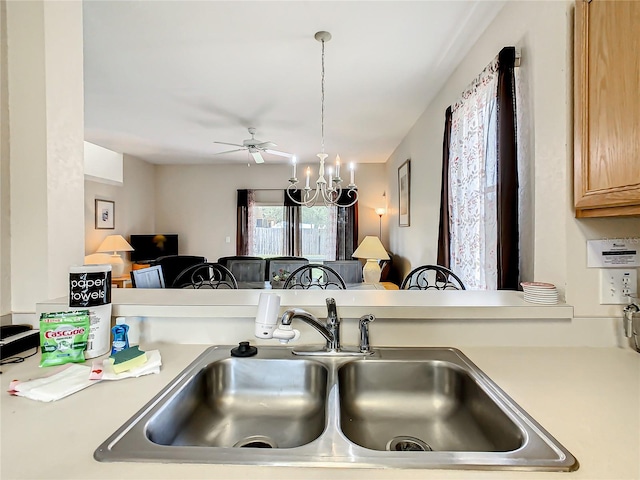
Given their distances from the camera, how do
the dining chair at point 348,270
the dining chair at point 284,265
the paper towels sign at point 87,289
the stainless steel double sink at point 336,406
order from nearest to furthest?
1. the stainless steel double sink at point 336,406
2. the paper towels sign at point 87,289
3. the dining chair at point 284,265
4. the dining chair at point 348,270

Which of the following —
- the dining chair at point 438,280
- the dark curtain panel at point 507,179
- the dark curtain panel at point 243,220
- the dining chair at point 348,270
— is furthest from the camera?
the dark curtain panel at point 243,220

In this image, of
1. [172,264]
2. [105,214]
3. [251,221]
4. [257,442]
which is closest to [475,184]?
[257,442]

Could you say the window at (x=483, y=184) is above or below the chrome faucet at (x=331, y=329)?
above

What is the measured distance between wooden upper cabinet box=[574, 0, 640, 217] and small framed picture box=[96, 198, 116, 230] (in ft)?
19.4

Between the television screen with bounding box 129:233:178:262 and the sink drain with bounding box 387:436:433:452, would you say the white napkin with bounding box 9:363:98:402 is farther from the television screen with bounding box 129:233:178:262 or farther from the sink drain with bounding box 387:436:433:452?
the television screen with bounding box 129:233:178:262

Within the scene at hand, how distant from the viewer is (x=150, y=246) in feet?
19.9

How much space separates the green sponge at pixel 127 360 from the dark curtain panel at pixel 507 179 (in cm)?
165

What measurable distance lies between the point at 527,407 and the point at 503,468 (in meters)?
0.24

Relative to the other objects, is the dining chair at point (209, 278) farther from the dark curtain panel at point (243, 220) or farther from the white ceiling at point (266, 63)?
the dark curtain panel at point (243, 220)

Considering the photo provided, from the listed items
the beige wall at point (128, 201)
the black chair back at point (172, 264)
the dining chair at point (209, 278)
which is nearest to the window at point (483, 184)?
the dining chair at point (209, 278)

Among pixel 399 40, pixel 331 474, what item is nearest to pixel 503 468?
pixel 331 474

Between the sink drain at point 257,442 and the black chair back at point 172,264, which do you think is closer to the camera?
the sink drain at point 257,442

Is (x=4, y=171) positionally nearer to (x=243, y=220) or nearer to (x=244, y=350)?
(x=244, y=350)

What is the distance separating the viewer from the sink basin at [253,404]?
873mm
